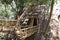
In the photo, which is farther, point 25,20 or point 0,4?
point 0,4

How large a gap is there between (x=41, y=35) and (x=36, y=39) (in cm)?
33

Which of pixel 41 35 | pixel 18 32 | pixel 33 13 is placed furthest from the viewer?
pixel 33 13

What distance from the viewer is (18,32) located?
5.02 meters

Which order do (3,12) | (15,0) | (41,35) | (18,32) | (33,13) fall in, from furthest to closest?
(3,12), (15,0), (33,13), (41,35), (18,32)

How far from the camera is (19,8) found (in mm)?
9273

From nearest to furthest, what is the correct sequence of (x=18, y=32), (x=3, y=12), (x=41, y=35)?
(x=18, y=32) < (x=41, y=35) < (x=3, y=12)

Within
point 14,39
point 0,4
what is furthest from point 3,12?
point 14,39

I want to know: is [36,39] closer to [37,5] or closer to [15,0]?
[37,5]

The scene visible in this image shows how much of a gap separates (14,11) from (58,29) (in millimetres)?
3858

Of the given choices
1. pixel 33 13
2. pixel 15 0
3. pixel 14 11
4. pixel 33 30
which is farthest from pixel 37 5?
pixel 14 11

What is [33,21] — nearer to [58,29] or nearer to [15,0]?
[58,29]

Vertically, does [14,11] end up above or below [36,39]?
above

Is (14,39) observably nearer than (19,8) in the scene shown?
Yes

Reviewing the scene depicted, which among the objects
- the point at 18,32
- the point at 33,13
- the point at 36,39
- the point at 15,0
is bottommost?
the point at 36,39
